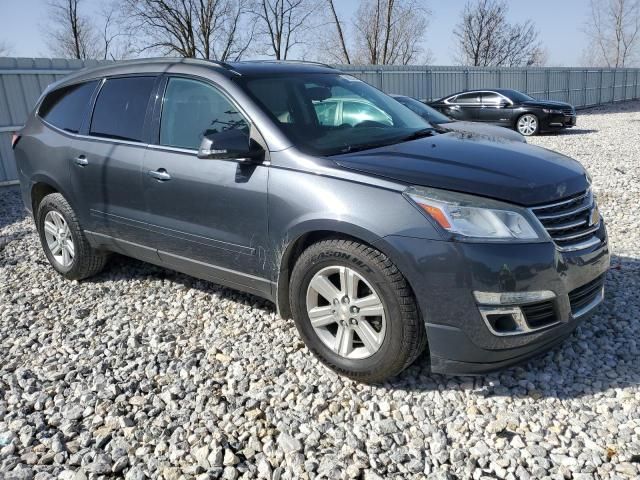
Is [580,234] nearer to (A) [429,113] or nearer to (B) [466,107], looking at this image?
(A) [429,113]

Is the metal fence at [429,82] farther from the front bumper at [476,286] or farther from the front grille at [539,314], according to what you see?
the front grille at [539,314]

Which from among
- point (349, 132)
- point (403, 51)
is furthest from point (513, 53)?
point (349, 132)

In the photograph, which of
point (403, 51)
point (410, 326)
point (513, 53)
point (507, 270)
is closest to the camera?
point (507, 270)

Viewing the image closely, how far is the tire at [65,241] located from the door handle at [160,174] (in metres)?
1.22

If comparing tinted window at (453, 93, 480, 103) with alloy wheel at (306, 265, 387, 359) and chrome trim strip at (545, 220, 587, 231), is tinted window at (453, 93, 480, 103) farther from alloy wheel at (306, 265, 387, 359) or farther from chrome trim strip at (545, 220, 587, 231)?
alloy wheel at (306, 265, 387, 359)

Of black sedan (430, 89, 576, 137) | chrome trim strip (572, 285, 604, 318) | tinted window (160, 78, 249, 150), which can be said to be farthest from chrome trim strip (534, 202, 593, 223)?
black sedan (430, 89, 576, 137)

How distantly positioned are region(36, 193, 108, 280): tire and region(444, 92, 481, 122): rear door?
1424 cm

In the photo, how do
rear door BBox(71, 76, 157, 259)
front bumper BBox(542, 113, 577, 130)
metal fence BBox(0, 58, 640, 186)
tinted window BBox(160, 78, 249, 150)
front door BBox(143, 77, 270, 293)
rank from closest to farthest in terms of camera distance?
front door BBox(143, 77, 270, 293), tinted window BBox(160, 78, 249, 150), rear door BBox(71, 76, 157, 259), metal fence BBox(0, 58, 640, 186), front bumper BBox(542, 113, 577, 130)

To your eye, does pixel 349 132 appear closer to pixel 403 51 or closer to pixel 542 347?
pixel 542 347

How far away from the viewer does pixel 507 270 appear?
254 centimetres

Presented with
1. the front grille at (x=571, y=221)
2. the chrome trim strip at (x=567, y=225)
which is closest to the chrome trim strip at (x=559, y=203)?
the front grille at (x=571, y=221)

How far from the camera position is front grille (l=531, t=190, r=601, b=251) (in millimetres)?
2715

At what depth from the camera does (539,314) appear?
8.79 feet

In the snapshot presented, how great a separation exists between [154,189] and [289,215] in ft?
3.97
